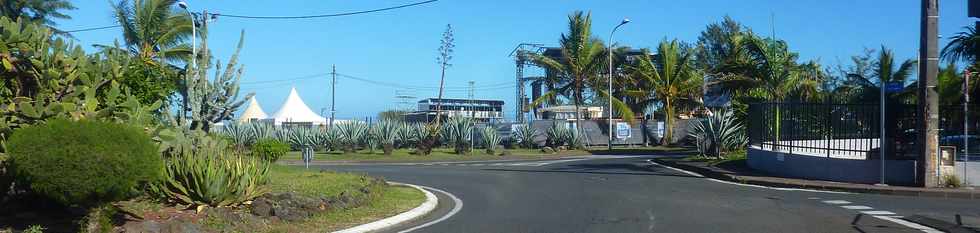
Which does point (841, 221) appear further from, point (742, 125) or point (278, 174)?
point (742, 125)

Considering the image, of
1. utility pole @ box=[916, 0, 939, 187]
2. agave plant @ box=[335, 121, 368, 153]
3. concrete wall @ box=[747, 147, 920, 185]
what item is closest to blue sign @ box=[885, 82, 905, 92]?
utility pole @ box=[916, 0, 939, 187]

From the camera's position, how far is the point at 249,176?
1077 cm

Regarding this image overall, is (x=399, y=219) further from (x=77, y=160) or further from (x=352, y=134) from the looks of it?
(x=352, y=134)

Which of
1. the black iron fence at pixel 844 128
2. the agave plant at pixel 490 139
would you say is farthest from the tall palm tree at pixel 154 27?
the black iron fence at pixel 844 128

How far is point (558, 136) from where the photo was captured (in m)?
40.9

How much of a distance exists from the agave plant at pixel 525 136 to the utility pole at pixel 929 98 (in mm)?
24391

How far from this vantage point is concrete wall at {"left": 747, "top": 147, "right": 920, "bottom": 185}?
701 inches

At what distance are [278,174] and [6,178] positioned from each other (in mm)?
7340

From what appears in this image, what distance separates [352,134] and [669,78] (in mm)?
18173

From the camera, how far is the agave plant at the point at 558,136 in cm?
4094

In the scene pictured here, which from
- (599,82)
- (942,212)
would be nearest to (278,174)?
(942,212)

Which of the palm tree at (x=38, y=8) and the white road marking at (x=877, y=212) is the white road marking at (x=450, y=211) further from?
the palm tree at (x=38, y=8)

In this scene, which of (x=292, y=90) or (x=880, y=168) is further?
(x=292, y=90)

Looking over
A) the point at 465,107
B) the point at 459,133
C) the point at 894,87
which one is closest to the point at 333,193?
the point at 894,87
